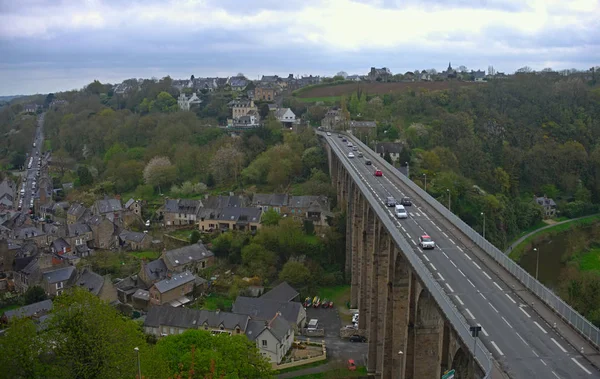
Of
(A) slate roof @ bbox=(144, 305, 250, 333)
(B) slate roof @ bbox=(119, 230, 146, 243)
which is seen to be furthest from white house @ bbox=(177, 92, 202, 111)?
(A) slate roof @ bbox=(144, 305, 250, 333)

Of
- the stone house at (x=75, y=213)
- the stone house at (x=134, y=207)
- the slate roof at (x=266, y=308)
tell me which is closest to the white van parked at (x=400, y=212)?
the slate roof at (x=266, y=308)

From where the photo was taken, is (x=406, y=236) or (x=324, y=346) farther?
(x=324, y=346)

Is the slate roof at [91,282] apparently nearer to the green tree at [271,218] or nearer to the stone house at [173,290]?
the stone house at [173,290]

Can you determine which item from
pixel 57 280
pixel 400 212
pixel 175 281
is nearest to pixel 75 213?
pixel 57 280

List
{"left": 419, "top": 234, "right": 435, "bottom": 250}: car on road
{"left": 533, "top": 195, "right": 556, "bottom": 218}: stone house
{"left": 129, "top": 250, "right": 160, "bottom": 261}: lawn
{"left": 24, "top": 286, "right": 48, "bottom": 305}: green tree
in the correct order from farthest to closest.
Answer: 1. {"left": 533, "top": 195, "right": 556, "bottom": 218}: stone house
2. {"left": 129, "top": 250, "right": 160, "bottom": 261}: lawn
3. {"left": 24, "top": 286, "right": 48, "bottom": 305}: green tree
4. {"left": 419, "top": 234, "right": 435, "bottom": 250}: car on road

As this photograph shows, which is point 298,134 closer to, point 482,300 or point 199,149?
point 199,149

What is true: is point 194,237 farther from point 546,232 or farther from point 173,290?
point 546,232

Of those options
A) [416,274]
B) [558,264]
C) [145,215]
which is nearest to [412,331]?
[416,274]

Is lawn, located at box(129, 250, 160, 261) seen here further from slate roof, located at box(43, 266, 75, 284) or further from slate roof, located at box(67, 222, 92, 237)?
slate roof, located at box(43, 266, 75, 284)
